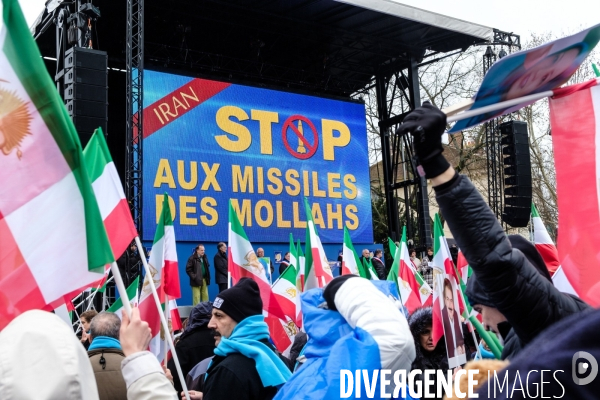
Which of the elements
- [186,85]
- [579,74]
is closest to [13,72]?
[186,85]

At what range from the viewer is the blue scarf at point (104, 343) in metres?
3.55

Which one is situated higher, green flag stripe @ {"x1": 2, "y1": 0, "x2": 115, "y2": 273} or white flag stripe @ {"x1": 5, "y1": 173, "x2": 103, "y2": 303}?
green flag stripe @ {"x1": 2, "y1": 0, "x2": 115, "y2": 273}

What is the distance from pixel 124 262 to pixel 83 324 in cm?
537

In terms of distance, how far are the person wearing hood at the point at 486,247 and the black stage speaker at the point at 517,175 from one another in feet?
44.2

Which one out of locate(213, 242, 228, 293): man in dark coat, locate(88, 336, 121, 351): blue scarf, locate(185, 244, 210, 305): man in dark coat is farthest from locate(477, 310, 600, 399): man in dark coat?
locate(213, 242, 228, 293): man in dark coat

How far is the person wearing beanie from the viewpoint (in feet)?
9.45

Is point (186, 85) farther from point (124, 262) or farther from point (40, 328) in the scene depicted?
point (40, 328)

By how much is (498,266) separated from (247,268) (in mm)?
4598

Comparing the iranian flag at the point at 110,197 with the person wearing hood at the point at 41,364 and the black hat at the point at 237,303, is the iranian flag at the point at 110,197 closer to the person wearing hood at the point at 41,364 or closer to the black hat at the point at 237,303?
the black hat at the point at 237,303

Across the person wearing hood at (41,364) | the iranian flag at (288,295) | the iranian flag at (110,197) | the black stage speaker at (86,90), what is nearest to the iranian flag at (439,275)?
the iranian flag at (288,295)

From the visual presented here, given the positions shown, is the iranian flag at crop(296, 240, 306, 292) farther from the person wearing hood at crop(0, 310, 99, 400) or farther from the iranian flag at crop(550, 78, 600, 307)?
the person wearing hood at crop(0, 310, 99, 400)

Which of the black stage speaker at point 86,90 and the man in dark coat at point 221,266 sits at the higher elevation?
the black stage speaker at point 86,90

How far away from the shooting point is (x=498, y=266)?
1836mm

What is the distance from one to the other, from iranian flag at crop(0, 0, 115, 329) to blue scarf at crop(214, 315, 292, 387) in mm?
836
